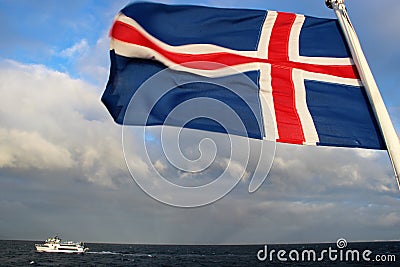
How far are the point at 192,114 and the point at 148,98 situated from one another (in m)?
0.62

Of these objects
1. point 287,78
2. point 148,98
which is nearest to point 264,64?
point 287,78

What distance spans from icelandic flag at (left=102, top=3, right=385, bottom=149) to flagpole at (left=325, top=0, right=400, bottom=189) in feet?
2.13

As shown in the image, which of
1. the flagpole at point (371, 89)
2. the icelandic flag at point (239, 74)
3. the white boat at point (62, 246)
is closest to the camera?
the flagpole at point (371, 89)

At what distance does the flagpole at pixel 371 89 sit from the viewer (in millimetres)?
5652

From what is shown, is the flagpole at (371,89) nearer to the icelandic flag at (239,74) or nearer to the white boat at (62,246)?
the icelandic flag at (239,74)

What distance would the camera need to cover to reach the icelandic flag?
270 inches

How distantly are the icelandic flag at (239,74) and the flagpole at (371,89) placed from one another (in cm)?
65

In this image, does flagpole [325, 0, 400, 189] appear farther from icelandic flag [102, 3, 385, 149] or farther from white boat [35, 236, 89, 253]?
white boat [35, 236, 89, 253]

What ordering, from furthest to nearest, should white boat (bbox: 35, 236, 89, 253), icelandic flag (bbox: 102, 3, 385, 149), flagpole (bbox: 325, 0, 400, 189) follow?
white boat (bbox: 35, 236, 89, 253), icelandic flag (bbox: 102, 3, 385, 149), flagpole (bbox: 325, 0, 400, 189)

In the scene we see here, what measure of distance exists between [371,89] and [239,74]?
6.44ft

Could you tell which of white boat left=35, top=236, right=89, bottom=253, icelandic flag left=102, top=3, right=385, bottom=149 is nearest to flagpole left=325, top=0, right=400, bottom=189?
icelandic flag left=102, top=3, right=385, bottom=149

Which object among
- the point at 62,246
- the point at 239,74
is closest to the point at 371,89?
the point at 239,74

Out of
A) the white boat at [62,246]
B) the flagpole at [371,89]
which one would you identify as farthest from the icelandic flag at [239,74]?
the white boat at [62,246]

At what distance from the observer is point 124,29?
7105mm
